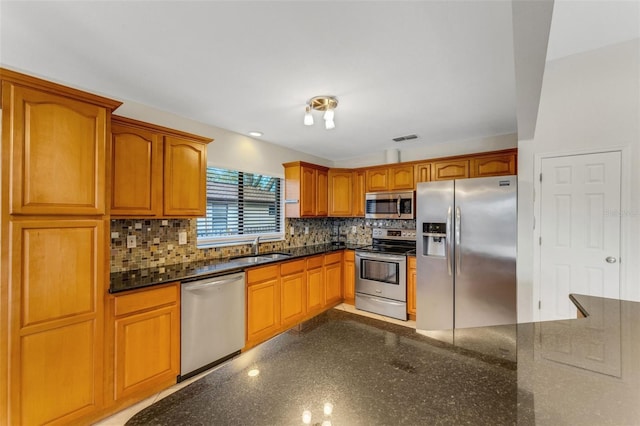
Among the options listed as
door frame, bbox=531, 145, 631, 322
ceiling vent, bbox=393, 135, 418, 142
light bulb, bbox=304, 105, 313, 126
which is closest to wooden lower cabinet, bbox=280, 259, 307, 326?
light bulb, bbox=304, 105, 313, 126

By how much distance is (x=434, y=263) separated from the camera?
126 inches

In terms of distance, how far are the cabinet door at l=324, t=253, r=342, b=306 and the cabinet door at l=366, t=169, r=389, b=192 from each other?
4.05 ft

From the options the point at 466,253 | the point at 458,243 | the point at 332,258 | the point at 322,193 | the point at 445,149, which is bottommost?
the point at 332,258

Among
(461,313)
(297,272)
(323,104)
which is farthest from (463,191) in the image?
(297,272)

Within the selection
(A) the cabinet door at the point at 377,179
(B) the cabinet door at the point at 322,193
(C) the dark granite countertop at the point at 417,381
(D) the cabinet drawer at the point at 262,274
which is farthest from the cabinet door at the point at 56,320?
(A) the cabinet door at the point at 377,179

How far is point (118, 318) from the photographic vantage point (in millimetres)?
1884

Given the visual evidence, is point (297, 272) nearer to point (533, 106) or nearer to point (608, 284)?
point (533, 106)

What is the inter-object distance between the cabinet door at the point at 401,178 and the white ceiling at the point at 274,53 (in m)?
1.19

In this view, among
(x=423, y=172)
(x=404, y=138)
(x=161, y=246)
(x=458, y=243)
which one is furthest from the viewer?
(x=423, y=172)

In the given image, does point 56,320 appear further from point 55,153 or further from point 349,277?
point 349,277

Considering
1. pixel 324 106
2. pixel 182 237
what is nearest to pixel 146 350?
pixel 182 237

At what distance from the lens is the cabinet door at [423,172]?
3758 millimetres

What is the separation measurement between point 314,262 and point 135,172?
2286mm

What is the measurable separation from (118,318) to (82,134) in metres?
1.26
